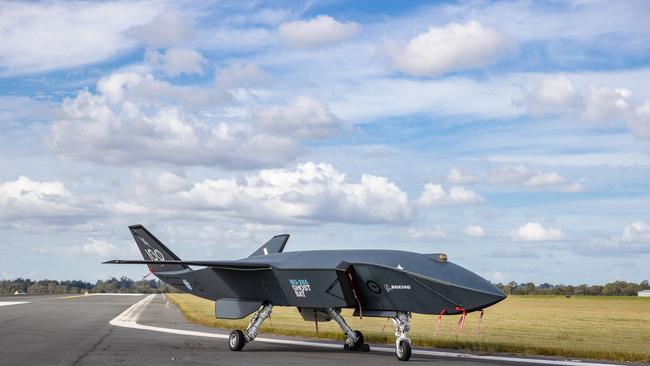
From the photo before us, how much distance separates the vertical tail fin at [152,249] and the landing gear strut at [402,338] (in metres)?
10.6

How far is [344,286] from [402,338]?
2.30 meters

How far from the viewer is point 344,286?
21578 mm

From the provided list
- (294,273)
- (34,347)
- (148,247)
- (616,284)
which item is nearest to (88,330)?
(148,247)

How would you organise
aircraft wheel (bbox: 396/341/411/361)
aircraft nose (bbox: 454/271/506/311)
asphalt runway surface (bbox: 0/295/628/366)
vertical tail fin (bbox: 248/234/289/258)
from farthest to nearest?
1. vertical tail fin (bbox: 248/234/289/258)
2. aircraft wheel (bbox: 396/341/411/361)
3. asphalt runway surface (bbox: 0/295/628/366)
4. aircraft nose (bbox: 454/271/506/311)

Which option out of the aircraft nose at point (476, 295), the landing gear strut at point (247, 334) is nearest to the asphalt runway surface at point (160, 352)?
the landing gear strut at point (247, 334)

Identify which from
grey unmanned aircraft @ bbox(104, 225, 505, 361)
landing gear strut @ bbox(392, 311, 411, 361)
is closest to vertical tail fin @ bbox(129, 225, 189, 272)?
grey unmanned aircraft @ bbox(104, 225, 505, 361)

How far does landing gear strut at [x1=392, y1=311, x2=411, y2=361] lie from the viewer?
20031mm

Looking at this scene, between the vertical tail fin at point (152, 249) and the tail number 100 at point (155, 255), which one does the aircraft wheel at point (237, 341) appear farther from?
the tail number 100 at point (155, 255)

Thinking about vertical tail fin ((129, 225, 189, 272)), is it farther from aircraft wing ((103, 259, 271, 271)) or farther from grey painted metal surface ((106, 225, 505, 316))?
aircraft wing ((103, 259, 271, 271))

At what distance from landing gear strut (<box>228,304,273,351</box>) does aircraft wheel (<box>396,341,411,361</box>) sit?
16.5ft

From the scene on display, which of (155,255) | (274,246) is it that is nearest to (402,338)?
(274,246)

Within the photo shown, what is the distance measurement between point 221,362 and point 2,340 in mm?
10592

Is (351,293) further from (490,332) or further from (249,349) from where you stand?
(490,332)

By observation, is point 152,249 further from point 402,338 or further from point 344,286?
point 402,338
